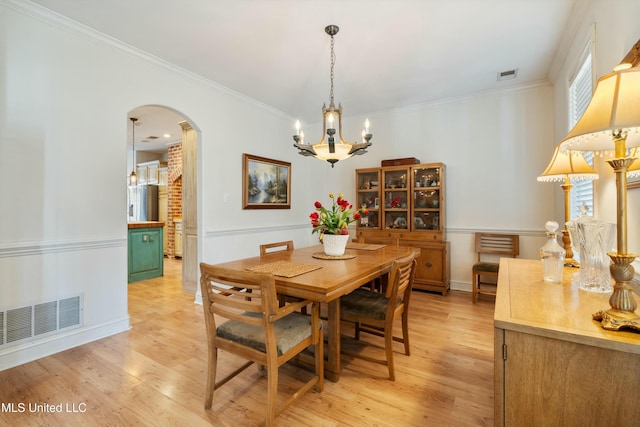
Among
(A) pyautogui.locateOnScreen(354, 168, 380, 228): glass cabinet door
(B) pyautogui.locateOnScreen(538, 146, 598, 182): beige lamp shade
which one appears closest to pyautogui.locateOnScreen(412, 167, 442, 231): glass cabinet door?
(A) pyautogui.locateOnScreen(354, 168, 380, 228): glass cabinet door

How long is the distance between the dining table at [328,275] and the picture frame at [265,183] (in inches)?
68.6

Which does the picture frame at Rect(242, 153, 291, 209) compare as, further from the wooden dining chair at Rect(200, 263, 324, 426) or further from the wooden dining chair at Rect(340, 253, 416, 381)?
the wooden dining chair at Rect(200, 263, 324, 426)

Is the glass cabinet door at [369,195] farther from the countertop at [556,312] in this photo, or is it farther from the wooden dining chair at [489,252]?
the countertop at [556,312]

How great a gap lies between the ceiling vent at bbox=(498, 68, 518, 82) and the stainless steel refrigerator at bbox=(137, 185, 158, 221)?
708 cm

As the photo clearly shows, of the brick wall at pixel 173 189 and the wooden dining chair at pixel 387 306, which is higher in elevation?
the brick wall at pixel 173 189

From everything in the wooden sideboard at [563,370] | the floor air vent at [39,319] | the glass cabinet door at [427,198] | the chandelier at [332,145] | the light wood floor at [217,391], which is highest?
the chandelier at [332,145]

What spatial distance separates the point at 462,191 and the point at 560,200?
1132 mm

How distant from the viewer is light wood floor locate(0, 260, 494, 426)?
1608mm

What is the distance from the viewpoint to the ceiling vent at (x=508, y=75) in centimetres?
333

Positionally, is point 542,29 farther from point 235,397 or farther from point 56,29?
point 56,29

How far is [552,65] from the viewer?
3.18 meters

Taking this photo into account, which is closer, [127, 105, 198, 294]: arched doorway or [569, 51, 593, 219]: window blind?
[569, 51, 593, 219]: window blind

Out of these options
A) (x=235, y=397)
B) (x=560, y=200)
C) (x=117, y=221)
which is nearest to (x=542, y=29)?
(x=560, y=200)

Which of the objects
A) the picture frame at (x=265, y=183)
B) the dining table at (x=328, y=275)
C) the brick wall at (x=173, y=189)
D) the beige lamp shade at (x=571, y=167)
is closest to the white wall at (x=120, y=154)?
the picture frame at (x=265, y=183)
